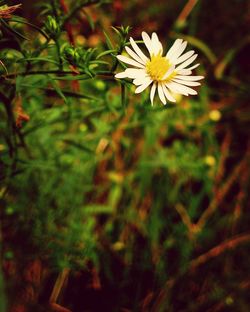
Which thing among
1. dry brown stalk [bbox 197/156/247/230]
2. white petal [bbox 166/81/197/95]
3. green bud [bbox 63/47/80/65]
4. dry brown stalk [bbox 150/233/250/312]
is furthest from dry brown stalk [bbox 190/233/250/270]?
green bud [bbox 63/47/80/65]

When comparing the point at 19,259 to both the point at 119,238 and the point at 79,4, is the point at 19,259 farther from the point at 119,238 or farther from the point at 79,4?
the point at 79,4

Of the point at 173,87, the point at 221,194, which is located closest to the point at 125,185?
the point at 221,194

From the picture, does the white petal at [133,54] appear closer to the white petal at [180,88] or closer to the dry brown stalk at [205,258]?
the white petal at [180,88]

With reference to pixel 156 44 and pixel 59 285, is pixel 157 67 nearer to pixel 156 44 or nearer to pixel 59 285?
pixel 156 44

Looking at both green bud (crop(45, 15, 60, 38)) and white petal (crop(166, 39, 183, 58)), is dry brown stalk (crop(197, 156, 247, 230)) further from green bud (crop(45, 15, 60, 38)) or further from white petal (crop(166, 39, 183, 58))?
green bud (crop(45, 15, 60, 38))

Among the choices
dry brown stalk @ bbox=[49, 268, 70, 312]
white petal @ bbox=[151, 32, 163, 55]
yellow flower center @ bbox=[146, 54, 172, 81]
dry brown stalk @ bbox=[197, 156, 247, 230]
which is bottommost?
dry brown stalk @ bbox=[49, 268, 70, 312]

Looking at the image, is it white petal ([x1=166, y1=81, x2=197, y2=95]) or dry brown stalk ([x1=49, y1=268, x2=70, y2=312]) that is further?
dry brown stalk ([x1=49, y1=268, x2=70, y2=312])

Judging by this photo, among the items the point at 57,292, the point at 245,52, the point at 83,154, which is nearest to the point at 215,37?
the point at 245,52
